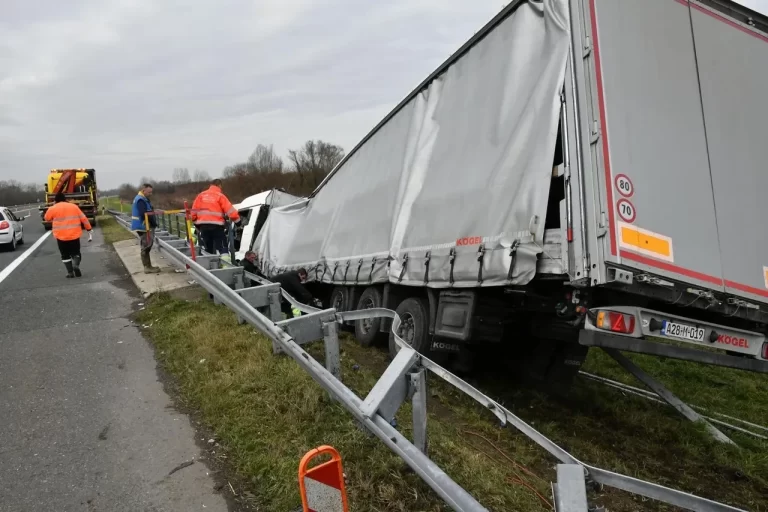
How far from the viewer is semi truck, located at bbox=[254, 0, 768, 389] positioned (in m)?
3.23

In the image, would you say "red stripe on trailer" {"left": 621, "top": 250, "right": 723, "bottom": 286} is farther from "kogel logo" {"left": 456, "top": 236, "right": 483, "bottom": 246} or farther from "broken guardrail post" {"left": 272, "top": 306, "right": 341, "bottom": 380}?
"broken guardrail post" {"left": 272, "top": 306, "right": 341, "bottom": 380}

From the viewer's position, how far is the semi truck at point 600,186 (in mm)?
3232

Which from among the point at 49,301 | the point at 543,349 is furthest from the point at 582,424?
the point at 49,301

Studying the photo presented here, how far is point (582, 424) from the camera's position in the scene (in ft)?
15.1

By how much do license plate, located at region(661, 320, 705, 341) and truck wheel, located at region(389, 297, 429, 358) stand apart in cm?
207

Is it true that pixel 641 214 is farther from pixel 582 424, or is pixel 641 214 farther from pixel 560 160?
pixel 582 424

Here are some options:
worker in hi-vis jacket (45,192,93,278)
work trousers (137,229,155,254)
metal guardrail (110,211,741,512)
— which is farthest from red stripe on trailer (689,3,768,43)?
worker in hi-vis jacket (45,192,93,278)

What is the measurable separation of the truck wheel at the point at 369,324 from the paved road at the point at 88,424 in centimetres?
235

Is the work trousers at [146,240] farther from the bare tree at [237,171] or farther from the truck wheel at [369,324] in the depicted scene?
the bare tree at [237,171]

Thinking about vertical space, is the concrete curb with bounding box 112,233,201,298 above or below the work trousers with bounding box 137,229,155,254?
below

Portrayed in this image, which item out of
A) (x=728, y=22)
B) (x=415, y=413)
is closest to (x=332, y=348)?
(x=415, y=413)

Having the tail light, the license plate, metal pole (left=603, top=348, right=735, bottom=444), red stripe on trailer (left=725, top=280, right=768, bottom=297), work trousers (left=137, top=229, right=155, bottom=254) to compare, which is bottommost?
metal pole (left=603, top=348, right=735, bottom=444)

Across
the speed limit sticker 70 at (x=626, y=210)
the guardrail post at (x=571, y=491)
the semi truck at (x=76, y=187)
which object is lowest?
the guardrail post at (x=571, y=491)

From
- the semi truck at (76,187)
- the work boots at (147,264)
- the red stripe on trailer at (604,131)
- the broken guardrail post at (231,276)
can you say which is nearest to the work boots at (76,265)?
the work boots at (147,264)
